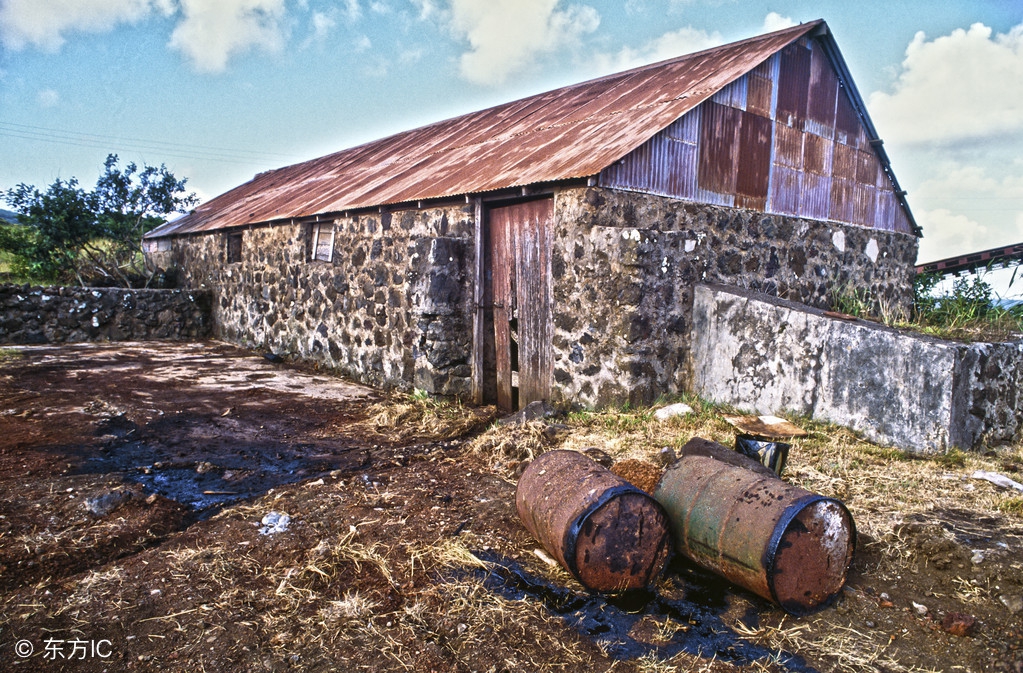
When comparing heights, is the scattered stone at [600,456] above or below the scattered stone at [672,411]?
A: below

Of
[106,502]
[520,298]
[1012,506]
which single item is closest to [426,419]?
[520,298]

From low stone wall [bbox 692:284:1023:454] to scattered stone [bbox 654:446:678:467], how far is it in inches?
75.6

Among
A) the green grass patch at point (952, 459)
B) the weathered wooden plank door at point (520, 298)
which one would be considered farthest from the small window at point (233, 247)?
the green grass patch at point (952, 459)

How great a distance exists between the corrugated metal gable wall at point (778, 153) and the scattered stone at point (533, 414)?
2357 mm

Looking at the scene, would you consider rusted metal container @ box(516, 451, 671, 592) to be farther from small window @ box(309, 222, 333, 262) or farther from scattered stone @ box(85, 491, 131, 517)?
small window @ box(309, 222, 333, 262)

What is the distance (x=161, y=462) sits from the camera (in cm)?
525

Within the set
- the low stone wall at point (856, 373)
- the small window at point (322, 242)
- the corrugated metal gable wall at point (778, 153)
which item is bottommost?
the low stone wall at point (856, 373)

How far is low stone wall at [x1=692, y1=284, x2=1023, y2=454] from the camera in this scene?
16.2 feet

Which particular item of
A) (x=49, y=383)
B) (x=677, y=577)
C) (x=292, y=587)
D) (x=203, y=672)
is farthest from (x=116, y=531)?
(x=49, y=383)

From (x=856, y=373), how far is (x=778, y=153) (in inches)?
149

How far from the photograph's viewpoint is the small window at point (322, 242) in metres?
9.68

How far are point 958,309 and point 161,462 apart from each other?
8615mm

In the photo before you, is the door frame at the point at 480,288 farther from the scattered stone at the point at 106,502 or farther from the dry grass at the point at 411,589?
the scattered stone at the point at 106,502

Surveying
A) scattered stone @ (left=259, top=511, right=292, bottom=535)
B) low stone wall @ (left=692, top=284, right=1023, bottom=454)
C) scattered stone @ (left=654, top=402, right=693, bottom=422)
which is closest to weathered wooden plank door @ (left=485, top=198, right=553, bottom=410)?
scattered stone @ (left=654, top=402, right=693, bottom=422)
